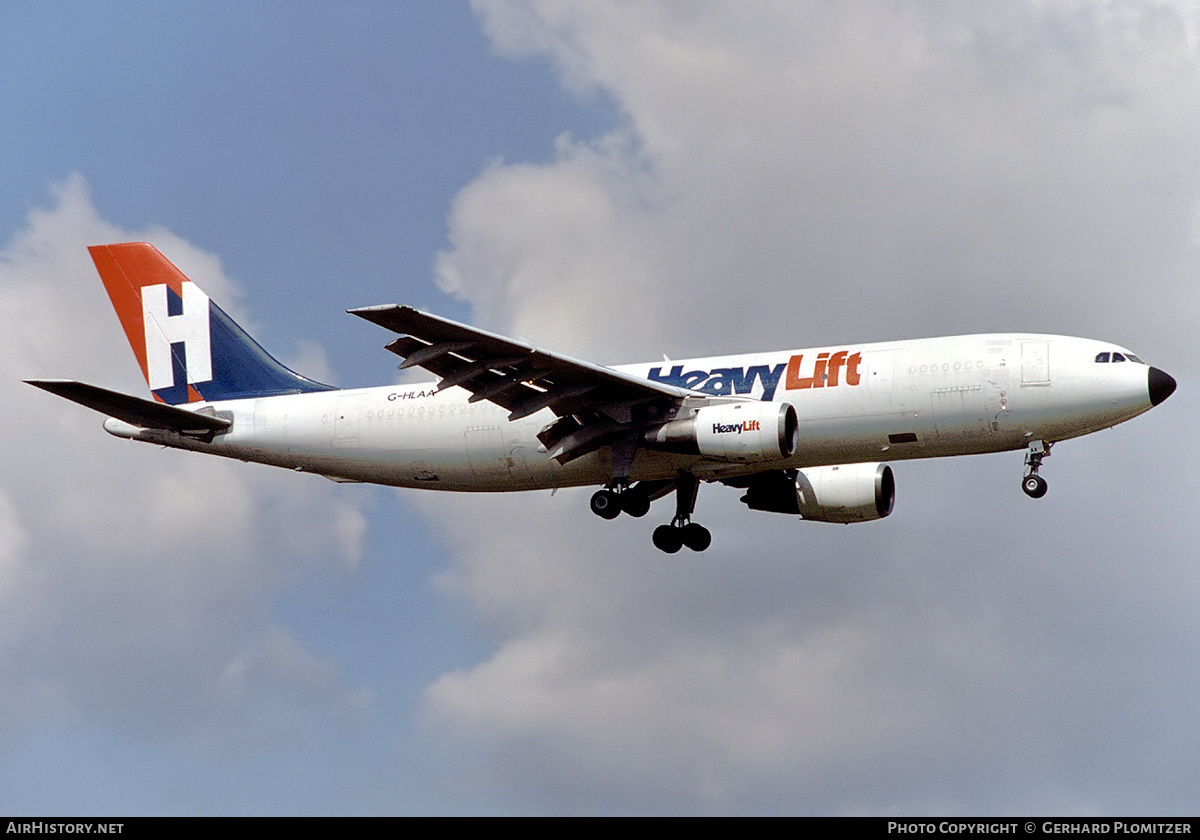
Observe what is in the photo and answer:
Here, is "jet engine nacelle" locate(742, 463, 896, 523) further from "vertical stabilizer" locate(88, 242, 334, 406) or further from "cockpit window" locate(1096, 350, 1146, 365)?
"vertical stabilizer" locate(88, 242, 334, 406)

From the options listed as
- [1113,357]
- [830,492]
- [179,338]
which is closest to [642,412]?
[830,492]

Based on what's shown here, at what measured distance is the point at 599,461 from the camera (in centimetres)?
4275

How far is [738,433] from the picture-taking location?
3931 cm

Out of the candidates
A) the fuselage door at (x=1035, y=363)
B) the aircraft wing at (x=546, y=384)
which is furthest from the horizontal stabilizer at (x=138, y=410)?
the fuselage door at (x=1035, y=363)

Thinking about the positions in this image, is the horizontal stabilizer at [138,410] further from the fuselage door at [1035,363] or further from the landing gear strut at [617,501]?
the fuselage door at [1035,363]

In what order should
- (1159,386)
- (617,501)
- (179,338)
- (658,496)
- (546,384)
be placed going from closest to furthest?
(1159,386)
(546,384)
(617,501)
(658,496)
(179,338)

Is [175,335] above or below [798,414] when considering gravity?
above

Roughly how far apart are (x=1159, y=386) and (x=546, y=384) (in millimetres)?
14389

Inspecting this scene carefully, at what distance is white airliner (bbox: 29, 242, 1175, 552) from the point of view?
39.2 m

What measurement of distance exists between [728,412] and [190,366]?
675 inches

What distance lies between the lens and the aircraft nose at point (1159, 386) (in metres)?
39.0

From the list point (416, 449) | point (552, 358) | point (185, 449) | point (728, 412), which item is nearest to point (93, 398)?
point (185, 449)

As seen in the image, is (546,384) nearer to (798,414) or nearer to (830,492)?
(798,414)

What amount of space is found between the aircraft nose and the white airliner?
2.6 inches
